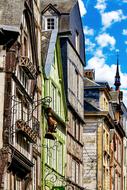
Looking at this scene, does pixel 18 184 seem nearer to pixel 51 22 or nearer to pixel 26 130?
pixel 26 130

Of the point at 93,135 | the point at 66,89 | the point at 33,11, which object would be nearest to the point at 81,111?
the point at 66,89

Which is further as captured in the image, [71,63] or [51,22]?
[71,63]

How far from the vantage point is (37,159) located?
3738 cm

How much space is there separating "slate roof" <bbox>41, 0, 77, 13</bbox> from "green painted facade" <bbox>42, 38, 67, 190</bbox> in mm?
5177

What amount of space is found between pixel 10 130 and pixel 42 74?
960 cm

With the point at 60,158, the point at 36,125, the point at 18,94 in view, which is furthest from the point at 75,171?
the point at 18,94

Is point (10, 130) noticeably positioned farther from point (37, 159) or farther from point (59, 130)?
point (59, 130)

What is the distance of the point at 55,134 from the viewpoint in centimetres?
4253

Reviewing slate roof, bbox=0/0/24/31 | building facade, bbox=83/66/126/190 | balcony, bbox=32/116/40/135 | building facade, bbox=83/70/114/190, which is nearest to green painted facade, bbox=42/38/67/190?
balcony, bbox=32/116/40/135

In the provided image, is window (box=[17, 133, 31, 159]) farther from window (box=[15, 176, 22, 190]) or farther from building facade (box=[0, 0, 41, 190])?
window (box=[15, 176, 22, 190])

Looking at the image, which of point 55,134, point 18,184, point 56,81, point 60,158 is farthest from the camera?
point 60,158

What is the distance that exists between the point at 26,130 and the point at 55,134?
10.5m

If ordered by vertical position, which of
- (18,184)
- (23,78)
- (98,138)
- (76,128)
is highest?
(98,138)

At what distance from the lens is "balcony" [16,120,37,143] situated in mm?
31266
